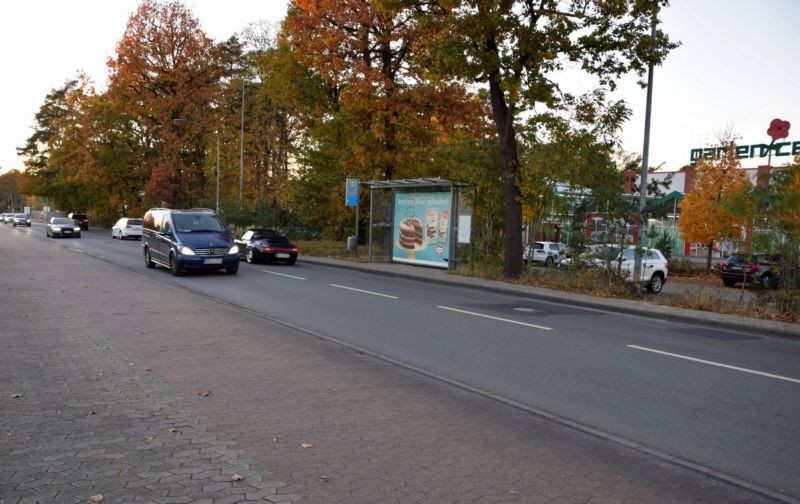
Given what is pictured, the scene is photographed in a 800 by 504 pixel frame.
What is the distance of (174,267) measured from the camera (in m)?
19.1

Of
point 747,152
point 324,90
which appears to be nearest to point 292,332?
point 324,90

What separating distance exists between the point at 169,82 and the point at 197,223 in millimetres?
33970

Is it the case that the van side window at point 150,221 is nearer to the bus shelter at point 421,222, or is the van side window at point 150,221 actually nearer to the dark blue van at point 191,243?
the dark blue van at point 191,243

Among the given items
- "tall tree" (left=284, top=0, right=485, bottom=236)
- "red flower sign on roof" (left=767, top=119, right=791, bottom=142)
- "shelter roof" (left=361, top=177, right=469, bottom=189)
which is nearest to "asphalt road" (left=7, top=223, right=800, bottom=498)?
"shelter roof" (left=361, top=177, right=469, bottom=189)

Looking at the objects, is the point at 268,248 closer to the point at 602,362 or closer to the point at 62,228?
the point at 602,362

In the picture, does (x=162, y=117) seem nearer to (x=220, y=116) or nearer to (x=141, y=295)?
(x=220, y=116)

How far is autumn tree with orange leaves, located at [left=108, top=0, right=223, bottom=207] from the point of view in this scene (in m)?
48.0

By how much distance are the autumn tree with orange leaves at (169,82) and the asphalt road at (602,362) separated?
3780cm

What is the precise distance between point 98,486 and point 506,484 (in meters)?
2.54

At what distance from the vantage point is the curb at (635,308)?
1185cm

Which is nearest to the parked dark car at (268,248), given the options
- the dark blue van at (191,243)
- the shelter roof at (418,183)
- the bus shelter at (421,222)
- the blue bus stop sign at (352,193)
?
the blue bus stop sign at (352,193)

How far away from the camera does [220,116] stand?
50812 millimetres

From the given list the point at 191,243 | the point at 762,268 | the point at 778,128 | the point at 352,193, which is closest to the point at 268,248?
the point at 352,193

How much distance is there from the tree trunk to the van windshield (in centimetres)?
883
